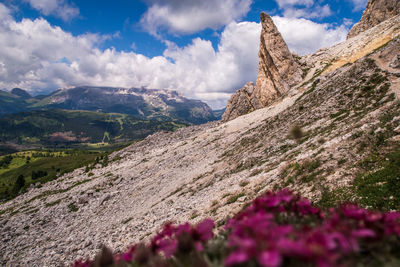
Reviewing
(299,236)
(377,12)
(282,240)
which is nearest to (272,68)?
(377,12)

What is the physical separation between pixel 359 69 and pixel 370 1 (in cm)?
8870

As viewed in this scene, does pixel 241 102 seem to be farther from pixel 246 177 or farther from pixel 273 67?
pixel 246 177

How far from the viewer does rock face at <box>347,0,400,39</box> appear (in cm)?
7300

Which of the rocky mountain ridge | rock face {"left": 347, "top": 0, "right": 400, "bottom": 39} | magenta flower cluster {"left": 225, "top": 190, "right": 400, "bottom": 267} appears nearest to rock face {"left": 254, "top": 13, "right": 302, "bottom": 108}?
the rocky mountain ridge

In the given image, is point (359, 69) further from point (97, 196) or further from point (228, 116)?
point (228, 116)

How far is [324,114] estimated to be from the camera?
27.0m

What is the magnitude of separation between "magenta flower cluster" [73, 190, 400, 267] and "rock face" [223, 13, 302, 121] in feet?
224

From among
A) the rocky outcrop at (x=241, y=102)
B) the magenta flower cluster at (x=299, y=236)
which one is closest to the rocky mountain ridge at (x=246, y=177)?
the magenta flower cluster at (x=299, y=236)

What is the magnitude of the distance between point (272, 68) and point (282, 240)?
78884mm

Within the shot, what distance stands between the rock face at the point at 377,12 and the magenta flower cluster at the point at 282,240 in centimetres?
10132

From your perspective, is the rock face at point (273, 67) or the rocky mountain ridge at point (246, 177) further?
the rock face at point (273, 67)

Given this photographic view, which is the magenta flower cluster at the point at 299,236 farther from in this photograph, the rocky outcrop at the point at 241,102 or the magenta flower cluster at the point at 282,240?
the rocky outcrop at the point at 241,102

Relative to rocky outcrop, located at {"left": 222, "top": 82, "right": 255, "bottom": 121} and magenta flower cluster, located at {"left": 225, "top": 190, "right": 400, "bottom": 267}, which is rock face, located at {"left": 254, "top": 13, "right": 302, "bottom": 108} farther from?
magenta flower cluster, located at {"left": 225, "top": 190, "right": 400, "bottom": 267}

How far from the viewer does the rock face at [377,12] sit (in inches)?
2874
